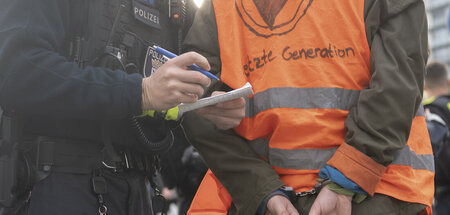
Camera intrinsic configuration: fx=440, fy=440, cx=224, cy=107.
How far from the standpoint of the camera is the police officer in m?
1.57

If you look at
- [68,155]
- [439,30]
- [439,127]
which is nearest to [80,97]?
[68,155]

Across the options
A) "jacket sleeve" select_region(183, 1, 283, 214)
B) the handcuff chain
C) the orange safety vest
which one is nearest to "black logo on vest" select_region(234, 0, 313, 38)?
the orange safety vest

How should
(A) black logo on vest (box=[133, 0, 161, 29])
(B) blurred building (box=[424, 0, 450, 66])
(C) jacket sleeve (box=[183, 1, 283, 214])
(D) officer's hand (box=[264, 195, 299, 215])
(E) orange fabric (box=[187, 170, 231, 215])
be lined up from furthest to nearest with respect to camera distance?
(B) blurred building (box=[424, 0, 450, 66])
(A) black logo on vest (box=[133, 0, 161, 29])
(E) orange fabric (box=[187, 170, 231, 215])
(C) jacket sleeve (box=[183, 1, 283, 214])
(D) officer's hand (box=[264, 195, 299, 215])

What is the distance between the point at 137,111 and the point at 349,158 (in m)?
0.79

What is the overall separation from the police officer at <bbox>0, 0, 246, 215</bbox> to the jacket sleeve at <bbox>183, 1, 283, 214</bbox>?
0.19 metres

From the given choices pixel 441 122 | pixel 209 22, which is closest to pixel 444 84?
pixel 441 122

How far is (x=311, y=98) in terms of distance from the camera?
5.74 ft

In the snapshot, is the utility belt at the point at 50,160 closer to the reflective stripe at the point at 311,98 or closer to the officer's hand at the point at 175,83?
the officer's hand at the point at 175,83

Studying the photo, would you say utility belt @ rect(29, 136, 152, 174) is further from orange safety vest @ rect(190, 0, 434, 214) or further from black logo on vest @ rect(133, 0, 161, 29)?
black logo on vest @ rect(133, 0, 161, 29)

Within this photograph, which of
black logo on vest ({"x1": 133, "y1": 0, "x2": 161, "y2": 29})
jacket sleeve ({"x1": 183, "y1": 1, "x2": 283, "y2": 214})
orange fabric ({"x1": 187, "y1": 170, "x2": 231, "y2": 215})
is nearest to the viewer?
jacket sleeve ({"x1": 183, "y1": 1, "x2": 283, "y2": 214})

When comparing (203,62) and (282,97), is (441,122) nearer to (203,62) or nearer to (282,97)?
(282,97)

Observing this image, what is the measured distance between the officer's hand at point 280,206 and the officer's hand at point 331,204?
0.10 m

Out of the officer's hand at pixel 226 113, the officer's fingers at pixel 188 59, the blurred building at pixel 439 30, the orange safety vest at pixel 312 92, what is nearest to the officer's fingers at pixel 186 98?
the officer's fingers at pixel 188 59

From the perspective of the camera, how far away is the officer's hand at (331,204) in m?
1.59
